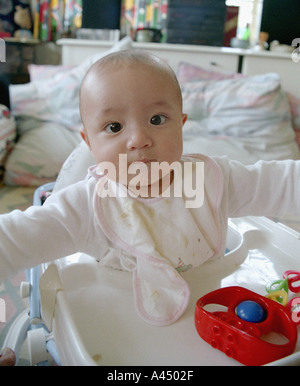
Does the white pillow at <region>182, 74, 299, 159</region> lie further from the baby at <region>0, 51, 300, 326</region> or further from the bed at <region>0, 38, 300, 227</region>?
the baby at <region>0, 51, 300, 326</region>

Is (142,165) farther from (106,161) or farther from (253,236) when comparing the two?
(253,236)

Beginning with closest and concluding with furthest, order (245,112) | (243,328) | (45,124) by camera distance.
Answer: (243,328), (245,112), (45,124)

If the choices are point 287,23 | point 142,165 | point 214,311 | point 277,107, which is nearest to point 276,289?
point 214,311

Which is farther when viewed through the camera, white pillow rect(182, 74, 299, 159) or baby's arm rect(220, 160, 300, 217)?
white pillow rect(182, 74, 299, 159)

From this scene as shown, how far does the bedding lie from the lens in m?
1.15

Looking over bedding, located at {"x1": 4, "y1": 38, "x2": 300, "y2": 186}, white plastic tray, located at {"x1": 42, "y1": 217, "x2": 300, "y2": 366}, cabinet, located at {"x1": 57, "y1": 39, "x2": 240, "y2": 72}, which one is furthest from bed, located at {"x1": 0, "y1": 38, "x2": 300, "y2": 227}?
white plastic tray, located at {"x1": 42, "y1": 217, "x2": 300, "y2": 366}

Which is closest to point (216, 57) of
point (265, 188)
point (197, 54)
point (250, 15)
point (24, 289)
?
point (197, 54)

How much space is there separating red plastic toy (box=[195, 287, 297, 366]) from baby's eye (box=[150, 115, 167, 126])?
0.19 metres

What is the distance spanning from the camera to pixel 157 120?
0.40 metres

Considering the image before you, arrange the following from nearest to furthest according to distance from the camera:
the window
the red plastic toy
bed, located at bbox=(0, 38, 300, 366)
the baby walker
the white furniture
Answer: the red plastic toy → the baby walker → the window → bed, located at bbox=(0, 38, 300, 366) → the white furniture

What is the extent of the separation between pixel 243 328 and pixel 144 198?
0.58 feet

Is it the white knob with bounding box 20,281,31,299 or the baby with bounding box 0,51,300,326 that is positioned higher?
the baby with bounding box 0,51,300,326

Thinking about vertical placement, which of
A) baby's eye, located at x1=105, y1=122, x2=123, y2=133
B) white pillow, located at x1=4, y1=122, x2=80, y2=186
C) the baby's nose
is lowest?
white pillow, located at x1=4, y1=122, x2=80, y2=186

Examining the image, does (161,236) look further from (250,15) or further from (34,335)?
(250,15)
